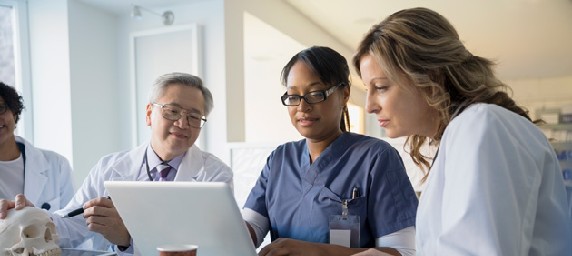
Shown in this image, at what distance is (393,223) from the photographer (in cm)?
122

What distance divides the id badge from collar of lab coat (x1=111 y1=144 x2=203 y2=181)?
66 centimetres

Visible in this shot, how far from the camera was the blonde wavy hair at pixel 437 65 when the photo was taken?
37.4 inches

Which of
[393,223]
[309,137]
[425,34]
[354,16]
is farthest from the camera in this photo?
[354,16]

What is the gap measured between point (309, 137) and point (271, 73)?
3.99 meters

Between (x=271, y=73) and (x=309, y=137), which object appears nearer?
(x=309, y=137)

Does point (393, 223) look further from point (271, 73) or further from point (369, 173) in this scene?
point (271, 73)

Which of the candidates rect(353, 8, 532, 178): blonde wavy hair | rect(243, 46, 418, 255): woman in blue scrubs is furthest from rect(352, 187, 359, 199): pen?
rect(353, 8, 532, 178): blonde wavy hair

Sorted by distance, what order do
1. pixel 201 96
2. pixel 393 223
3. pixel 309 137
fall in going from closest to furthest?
pixel 393 223 < pixel 309 137 < pixel 201 96

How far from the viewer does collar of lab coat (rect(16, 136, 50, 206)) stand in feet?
6.89

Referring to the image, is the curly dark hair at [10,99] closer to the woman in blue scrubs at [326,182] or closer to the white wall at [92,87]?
the white wall at [92,87]

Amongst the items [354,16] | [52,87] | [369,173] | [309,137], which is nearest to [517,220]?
[369,173]

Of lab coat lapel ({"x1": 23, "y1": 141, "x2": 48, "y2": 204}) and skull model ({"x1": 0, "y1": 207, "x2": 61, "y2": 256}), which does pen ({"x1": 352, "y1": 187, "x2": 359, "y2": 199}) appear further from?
lab coat lapel ({"x1": 23, "y1": 141, "x2": 48, "y2": 204})

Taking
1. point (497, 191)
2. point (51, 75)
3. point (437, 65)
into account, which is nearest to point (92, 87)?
point (51, 75)

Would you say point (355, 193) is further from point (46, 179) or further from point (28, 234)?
point (46, 179)
